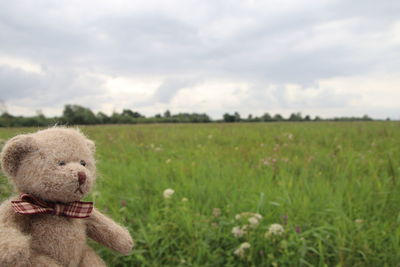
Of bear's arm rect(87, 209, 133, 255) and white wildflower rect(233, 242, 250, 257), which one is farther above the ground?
bear's arm rect(87, 209, 133, 255)

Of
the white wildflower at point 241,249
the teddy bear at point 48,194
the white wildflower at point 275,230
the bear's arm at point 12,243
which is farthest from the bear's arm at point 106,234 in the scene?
the white wildflower at point 275,230

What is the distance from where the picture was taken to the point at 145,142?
5.41 m

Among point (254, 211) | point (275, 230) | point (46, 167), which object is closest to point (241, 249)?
point (275, 230)

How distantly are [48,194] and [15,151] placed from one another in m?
0.15

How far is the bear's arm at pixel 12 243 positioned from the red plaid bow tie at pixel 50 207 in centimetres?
4

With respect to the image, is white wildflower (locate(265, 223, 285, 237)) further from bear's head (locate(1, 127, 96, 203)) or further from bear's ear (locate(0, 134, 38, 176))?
bear's ear (locate(0, 134, 38, 176))

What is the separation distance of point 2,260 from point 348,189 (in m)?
2.84

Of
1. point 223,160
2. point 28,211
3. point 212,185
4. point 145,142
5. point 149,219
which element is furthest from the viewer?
point 145,142

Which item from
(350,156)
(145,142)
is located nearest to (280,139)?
(350,156)

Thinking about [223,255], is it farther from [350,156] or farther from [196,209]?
[350,156]

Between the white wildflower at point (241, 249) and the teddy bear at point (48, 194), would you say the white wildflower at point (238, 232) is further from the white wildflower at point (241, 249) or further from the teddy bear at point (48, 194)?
the teddy bear at point (48, 194)

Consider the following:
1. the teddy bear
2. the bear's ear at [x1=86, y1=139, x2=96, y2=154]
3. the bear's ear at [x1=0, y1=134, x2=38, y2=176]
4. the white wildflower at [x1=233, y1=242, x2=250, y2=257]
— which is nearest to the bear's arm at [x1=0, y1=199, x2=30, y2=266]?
the teddy bear

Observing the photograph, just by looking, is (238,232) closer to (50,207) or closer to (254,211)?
(254,211)

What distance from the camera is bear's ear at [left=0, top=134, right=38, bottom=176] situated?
68cm
